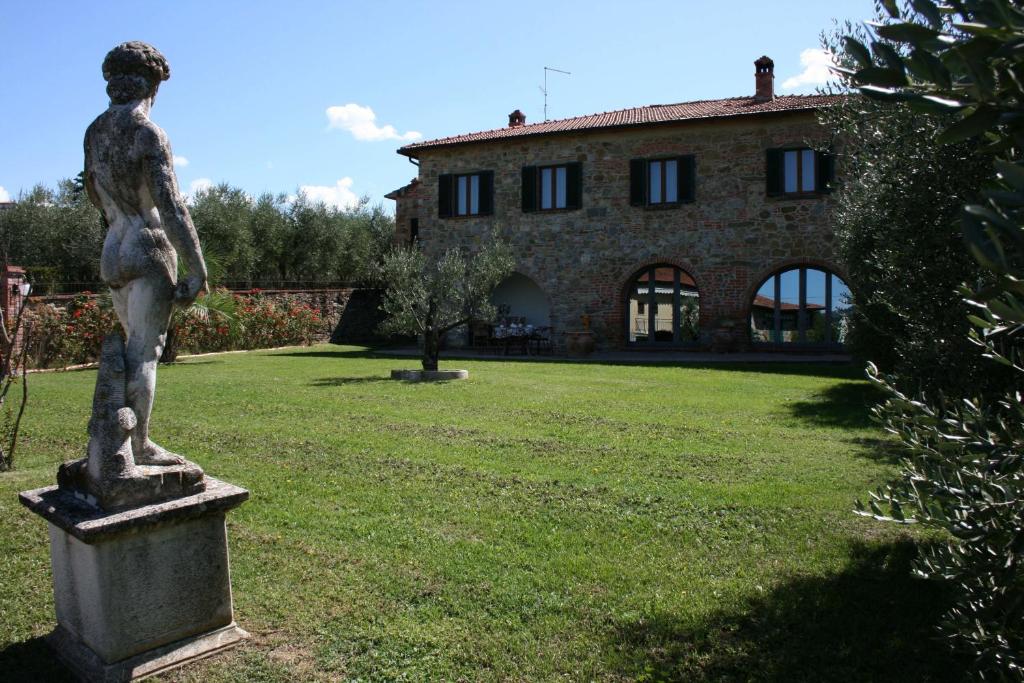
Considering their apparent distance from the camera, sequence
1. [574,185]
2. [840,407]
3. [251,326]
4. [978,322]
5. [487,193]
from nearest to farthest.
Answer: [978,322] → [840,407] → [251,326] → [574,185] → [487,193]

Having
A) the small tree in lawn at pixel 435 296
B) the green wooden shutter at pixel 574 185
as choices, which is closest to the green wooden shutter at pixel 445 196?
the green wooden shutter at pixel 574 185

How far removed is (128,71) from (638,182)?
57.1 ft

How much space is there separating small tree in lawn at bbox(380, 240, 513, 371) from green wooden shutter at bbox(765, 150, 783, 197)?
8346mm

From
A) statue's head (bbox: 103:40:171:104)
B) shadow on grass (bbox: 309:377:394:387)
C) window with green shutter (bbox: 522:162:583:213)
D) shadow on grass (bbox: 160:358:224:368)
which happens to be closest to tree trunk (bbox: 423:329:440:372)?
shadow on grass (bbox: 309:377:394:387)

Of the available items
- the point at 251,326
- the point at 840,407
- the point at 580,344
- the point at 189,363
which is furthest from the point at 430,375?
the point at 251,326

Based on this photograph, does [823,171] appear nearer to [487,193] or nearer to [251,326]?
[487,193]

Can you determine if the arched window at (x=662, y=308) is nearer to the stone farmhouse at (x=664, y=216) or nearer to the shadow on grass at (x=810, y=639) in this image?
the stone farmhouse at (x=664, y=216)

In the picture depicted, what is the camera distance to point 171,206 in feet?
10.6

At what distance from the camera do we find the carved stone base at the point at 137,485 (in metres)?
3.08

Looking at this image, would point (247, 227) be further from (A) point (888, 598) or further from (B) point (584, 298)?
(A) point (888, 598)

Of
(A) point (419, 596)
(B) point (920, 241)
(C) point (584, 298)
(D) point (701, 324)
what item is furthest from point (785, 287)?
(A) point (419, 596)

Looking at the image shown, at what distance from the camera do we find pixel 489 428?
827cm

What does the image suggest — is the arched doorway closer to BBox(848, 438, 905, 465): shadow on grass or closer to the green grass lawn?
the green grass lawn

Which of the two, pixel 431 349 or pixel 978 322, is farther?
pixel 431 349
